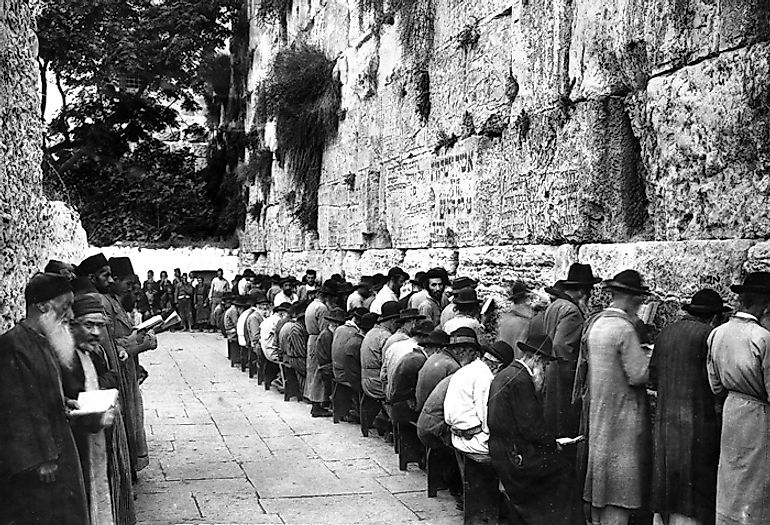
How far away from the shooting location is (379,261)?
48.7 ft

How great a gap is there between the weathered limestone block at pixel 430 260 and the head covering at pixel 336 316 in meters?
1.73

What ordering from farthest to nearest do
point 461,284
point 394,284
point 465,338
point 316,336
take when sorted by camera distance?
point 394,284
point 316,336
point 461,284
point 465,338

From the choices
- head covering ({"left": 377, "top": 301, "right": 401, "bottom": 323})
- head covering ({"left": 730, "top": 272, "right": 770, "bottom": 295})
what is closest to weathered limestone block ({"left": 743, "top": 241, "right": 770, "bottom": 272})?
head covering ({"left": 730, "top": 272, "right": 770, "bottom": 295})

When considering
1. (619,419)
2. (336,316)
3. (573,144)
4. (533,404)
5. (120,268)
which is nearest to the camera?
(533,404)

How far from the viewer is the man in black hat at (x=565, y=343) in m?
6.96

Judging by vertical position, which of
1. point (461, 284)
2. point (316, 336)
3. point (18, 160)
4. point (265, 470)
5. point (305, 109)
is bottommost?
point (265, 470)

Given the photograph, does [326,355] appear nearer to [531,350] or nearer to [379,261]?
[379,261]

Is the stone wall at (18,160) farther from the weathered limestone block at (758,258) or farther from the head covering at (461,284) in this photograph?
the weathered limestone block at (758,258)

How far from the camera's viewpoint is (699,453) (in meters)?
5.31

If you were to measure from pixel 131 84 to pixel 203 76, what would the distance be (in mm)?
2127

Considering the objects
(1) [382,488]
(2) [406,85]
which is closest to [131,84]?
(2) [406,85]

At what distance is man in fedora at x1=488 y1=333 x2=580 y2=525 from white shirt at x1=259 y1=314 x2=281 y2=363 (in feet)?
23.1

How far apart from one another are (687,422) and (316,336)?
626 cm

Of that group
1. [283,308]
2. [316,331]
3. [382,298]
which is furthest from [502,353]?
[283,308]
